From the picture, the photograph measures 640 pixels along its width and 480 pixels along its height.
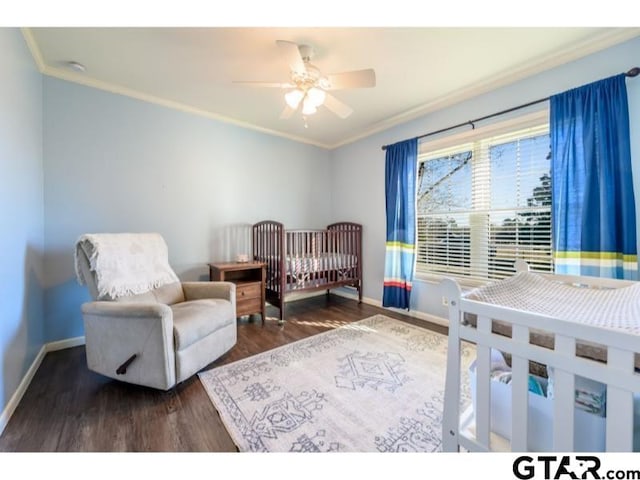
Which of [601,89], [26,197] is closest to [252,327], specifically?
[26,197]

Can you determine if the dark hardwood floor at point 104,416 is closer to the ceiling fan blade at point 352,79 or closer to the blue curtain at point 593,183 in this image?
the ceiling fan blade at point 352,79

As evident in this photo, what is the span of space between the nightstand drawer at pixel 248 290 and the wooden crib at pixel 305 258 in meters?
0.23

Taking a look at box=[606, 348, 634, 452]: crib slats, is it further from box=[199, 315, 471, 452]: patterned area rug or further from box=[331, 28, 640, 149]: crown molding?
box=[331, 28, 640, 149]: crown molding

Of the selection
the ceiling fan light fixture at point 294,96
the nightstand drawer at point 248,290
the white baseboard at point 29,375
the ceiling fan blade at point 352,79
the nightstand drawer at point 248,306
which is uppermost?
the ceiling fan blade at point 352,79

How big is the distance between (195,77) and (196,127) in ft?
2.51

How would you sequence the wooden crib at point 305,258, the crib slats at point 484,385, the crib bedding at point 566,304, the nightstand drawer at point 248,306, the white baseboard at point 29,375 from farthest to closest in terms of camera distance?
the wooden crib at point 305,258 → the nightstand drawer at point 248,306 → the white baseboard at point 29,375 → the crib slats at point 484,385 → the crib bedding at point 566,304

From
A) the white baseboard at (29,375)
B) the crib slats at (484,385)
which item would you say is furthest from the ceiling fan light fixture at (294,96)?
the white baseboard at (29,375)

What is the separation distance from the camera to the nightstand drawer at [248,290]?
2768 millimetres

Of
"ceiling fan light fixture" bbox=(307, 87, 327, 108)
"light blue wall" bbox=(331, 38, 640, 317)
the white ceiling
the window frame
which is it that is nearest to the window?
the window frame

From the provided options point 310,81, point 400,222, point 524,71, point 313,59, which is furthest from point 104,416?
point 524,71

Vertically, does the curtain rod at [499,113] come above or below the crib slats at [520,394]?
above

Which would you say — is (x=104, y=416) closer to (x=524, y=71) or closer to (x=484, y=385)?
(x=484, y=385)

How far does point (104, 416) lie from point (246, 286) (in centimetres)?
150

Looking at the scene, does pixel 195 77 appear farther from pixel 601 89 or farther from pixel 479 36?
pixel 601 89
